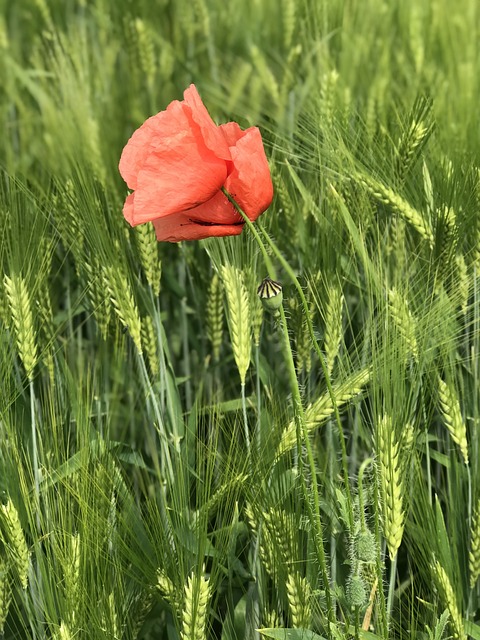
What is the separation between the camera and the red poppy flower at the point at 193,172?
0.78 meters

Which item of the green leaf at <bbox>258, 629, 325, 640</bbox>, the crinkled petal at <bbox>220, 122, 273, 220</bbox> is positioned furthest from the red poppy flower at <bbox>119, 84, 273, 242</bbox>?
the green leaf at <bbox>258, 629, 325, 640</bbox>

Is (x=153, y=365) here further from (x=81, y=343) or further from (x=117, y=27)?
(x=117, y=27)

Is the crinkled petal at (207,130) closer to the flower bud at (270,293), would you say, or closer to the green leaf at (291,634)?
the flower bud at (270,293)

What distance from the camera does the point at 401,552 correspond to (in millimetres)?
1223

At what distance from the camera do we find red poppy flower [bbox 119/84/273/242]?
30.6 inches

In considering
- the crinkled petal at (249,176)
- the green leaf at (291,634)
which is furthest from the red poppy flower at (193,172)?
the green leaf at (291,634)

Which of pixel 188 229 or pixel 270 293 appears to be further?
pixel 188 229

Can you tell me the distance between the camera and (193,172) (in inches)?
30.6

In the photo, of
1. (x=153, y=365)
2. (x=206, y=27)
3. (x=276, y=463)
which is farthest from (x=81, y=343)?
(x=206, y=27)

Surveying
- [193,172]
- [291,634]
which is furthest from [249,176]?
[291,634]

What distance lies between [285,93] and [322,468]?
67 cm

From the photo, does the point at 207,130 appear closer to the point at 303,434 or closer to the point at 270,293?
the point at 270,293

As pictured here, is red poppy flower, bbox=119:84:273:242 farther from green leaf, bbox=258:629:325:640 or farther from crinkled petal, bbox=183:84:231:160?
green leaf, bbox=258:629:325:640

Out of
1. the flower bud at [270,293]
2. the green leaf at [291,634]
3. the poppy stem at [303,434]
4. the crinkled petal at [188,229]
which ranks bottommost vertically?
the green leaf at [291,634]
